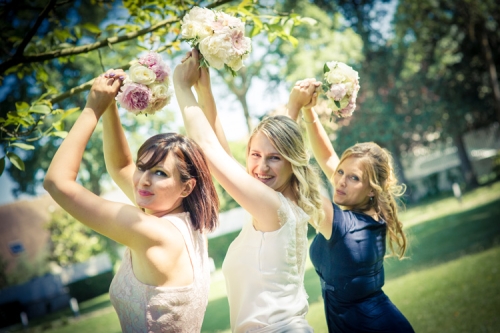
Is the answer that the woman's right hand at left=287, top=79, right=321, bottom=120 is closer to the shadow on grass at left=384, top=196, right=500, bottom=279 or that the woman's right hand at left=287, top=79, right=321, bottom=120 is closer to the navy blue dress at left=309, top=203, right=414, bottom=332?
the navy blue dress at left=309, top=203, right=414, bottom=332

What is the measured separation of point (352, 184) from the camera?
331 cm

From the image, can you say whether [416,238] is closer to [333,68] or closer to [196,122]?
[333,68]

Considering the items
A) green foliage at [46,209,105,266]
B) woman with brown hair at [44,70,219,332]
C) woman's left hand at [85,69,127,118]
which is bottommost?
green foliage at [46,209,105,266]

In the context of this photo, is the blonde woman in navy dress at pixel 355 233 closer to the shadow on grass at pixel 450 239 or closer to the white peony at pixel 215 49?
the white peony at pixel 215 49

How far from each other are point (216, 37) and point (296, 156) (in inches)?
33.8

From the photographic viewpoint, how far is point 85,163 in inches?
807

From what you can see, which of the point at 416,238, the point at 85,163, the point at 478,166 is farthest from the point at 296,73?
the point at 478,166

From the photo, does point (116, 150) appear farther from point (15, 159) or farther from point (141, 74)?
point (15, 159)

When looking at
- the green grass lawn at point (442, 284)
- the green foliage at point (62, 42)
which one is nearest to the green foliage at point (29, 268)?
the green grass lawn at point (442, 284)

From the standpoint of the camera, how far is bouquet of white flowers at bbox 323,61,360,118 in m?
3.00

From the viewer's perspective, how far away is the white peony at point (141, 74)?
224 centimetres

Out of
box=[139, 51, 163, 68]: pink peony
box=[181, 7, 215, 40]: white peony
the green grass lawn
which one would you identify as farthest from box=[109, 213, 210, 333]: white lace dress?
the green grass lawn

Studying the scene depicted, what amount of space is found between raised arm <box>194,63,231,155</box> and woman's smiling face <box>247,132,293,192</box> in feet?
0.65

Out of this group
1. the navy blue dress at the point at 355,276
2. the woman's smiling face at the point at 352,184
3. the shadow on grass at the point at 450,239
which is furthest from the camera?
the shadow on grass at the point at 450,239
